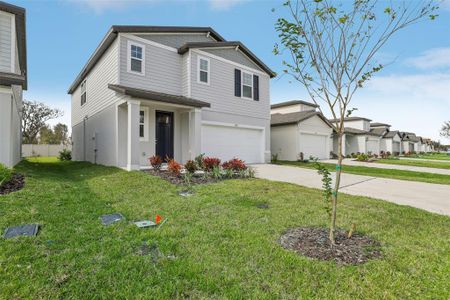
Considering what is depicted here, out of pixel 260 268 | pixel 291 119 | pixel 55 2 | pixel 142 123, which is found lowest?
pixel 260 268

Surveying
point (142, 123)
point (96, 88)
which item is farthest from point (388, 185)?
point (96, 88)

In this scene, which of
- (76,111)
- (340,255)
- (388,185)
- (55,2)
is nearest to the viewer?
(340,255)

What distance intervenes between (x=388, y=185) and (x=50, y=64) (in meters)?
23.0

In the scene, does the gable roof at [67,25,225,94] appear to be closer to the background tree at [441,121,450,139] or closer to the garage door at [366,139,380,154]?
the garage door at [366,139,380,154]

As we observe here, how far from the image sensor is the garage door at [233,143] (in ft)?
42.1

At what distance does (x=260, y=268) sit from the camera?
2.81 metres

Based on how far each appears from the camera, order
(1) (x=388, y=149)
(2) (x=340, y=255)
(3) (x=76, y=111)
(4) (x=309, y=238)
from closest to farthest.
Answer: (2) (x=340, y=255), (4) (x=309, y=238), (3) (x=76, y=111), (1) (x=388, y=149)

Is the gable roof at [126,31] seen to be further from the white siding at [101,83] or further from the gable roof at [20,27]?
the gable roof at [20,27]

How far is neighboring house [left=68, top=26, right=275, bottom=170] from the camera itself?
1059 cm

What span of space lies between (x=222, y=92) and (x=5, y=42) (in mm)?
9124

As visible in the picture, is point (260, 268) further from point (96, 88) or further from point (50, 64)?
point (50, 64)

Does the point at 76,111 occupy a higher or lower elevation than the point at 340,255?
higher

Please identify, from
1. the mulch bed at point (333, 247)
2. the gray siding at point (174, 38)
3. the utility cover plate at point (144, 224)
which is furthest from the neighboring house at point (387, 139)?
the utility cover plate at point (144, 224)

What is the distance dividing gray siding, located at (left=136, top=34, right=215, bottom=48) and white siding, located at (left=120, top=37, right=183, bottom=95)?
34cm
